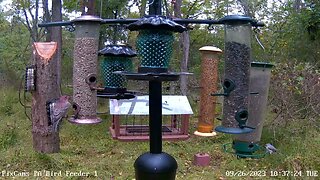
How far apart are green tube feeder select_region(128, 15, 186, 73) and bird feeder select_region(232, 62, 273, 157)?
1.19 metres

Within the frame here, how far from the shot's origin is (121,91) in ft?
9.25

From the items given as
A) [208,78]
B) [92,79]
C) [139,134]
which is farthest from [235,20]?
[139,134]

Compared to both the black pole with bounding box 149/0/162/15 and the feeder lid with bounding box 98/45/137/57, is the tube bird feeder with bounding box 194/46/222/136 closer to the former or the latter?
the feeder lid with bounding box 98/45/137/57

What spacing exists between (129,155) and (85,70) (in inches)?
169

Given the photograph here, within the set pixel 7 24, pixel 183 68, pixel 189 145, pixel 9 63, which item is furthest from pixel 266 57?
pixel 7 24

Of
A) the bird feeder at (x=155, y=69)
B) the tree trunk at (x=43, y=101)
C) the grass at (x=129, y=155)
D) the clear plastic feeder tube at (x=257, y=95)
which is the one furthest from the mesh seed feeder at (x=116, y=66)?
the grass at (x=129, y=155)

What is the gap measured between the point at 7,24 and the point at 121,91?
697 inches

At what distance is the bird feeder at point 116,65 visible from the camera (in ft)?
9.23

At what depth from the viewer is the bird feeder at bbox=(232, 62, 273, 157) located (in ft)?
10.1

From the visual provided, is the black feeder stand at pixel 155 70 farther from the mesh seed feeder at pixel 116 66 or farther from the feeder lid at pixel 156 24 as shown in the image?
the mesh seed feeder at pixel 116 66

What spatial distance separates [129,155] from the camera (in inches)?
268

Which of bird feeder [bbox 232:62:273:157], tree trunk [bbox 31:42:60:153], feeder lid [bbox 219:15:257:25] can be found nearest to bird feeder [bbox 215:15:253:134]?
A: feeder lid [bbox 219:15:257:25]

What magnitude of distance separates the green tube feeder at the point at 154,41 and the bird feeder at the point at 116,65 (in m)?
0.66

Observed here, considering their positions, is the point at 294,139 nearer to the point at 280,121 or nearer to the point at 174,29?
the point at 280,121
